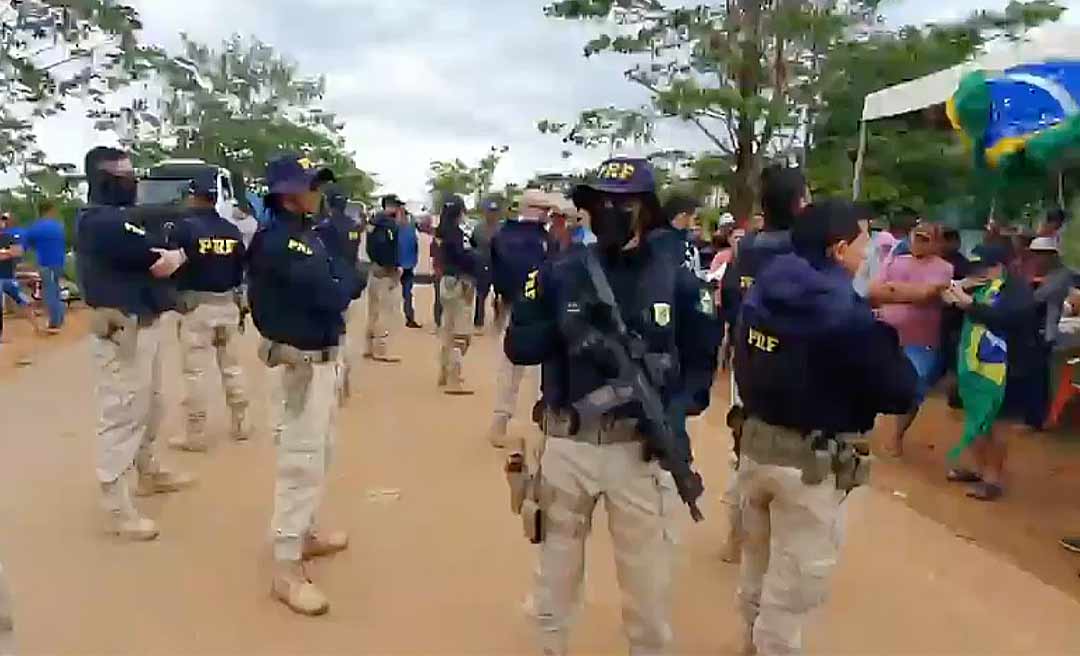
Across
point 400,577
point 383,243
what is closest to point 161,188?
point 383,243

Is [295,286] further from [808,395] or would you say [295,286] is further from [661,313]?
[808,395]

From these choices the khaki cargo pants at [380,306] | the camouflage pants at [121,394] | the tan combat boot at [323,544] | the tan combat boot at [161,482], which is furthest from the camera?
the khaki cargo pants at [380,306]

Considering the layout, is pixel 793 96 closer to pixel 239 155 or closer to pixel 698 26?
pixel 698 26

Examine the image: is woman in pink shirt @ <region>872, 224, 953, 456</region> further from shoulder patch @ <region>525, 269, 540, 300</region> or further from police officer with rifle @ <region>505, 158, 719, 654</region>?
shoulder patch @ <region>525, 269, 540, 300</region>

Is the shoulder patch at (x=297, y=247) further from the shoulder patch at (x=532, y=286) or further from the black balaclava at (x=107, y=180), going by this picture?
the black balaclava at (x=107, y=180)

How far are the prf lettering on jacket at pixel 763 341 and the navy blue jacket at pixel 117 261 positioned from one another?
122 inches

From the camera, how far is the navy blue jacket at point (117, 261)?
5121 millimetres

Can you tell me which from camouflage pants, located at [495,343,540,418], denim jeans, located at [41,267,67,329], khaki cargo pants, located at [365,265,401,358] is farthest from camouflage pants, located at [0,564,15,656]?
denim jeans, located at [41,267,67,329]

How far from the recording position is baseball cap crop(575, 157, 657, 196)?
10.4ft

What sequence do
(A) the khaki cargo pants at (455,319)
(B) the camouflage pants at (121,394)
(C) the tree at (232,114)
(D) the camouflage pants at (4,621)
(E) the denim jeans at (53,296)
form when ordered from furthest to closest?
(C) the tree at (232,114), (E) the denim jeans at (53,296), (A) the khaki cargo pants at (455,319), (B) the camouflage pants at (121,394), (D) the camouflage pants at (4,621)

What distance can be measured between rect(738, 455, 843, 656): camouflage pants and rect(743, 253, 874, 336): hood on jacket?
0.52 m

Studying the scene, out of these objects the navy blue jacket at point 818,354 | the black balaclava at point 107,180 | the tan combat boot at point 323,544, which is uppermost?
the black balaclava at point 107,180

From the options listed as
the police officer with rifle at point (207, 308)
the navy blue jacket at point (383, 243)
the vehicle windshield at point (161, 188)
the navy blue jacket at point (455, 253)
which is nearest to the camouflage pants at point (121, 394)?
the police officer with rifle at point (207, 308)

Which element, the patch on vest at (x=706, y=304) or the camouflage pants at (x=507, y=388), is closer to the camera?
the patch on vest at (x=706, y=304)
